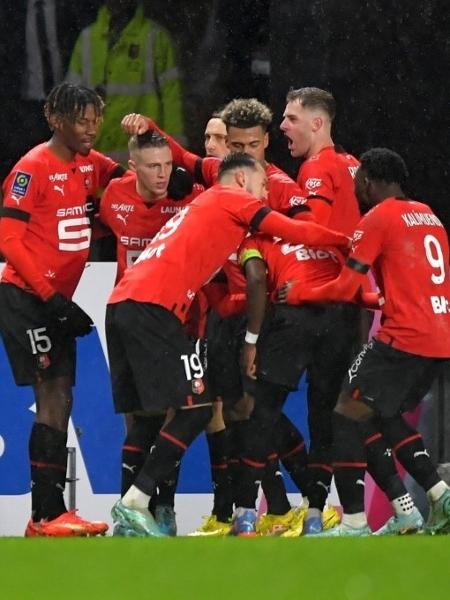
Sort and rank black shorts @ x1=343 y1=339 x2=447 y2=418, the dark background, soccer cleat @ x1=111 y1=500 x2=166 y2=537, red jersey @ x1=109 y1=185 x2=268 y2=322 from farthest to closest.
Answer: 1. the dark background
2. black shorts @ x1=343 y1=339 x2=447 y2=418
3. red jersey @ x1=109 y1=185 x2=268 y2=322
4. soccer cleat @ x1=111 y1=500 x2=166 y2=537

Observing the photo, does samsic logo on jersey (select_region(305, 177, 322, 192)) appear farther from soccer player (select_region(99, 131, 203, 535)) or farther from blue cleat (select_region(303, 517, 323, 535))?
blue cleat (select_region(303, 517, 323, 535))

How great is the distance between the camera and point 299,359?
7.28 meters

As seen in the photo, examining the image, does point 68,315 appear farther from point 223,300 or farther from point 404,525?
point 404,525

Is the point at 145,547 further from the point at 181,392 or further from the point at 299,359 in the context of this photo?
the point at 299,359

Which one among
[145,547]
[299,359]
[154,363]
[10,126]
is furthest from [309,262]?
[10,126]

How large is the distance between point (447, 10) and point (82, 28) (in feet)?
5.90

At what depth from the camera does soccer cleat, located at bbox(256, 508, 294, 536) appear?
7621 mm

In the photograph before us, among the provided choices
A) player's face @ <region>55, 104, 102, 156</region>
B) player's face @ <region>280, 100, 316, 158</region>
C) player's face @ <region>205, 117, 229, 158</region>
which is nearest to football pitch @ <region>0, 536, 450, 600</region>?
player's face @ <region>55, 104, 102, 156</region>

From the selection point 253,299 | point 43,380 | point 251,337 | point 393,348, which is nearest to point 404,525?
point 393,348

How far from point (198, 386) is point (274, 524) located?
111cm

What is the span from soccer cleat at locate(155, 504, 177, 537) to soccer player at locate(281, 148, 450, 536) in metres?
0.80

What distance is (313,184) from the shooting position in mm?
7457

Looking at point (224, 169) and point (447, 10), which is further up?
point (447, 10)

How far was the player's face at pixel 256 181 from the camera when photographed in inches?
281
